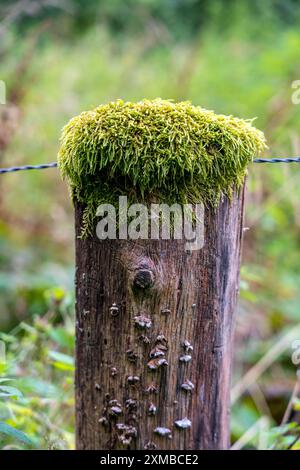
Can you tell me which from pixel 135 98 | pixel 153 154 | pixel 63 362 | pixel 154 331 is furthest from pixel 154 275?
pixel 135 98

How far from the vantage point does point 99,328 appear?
1703 millimetres

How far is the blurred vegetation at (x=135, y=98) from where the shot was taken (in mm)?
2861

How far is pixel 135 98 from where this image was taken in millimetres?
6844

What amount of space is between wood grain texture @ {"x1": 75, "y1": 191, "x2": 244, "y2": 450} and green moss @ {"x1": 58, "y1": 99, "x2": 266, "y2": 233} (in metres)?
0.10

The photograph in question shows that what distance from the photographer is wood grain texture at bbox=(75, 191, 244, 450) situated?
5.34 ft

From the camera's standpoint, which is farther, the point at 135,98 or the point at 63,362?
the point at 135,98

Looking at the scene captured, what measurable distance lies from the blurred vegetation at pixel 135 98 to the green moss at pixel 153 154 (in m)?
0.99

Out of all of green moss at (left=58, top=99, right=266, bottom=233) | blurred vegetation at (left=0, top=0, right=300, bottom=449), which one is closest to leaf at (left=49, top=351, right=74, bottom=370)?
blurred vegetation at (left=0, top=0, right=300, bottom=449)

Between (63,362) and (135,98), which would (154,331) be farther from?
(135,98)

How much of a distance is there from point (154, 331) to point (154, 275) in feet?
0.64

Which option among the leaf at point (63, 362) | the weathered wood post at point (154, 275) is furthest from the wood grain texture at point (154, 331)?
the leaf at point (63, 362)

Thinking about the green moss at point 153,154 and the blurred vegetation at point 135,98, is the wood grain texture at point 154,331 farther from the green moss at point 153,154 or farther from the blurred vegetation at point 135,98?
the blurred vegetation at point 135,98

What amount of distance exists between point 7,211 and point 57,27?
2626 mm

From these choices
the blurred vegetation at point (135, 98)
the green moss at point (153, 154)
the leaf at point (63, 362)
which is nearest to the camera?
the green moss at point (153, 154)
